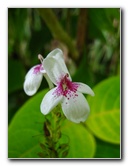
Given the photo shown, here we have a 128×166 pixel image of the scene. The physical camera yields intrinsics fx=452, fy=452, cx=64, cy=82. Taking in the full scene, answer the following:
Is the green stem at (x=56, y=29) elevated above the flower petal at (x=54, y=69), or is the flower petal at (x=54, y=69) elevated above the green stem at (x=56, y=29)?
the green stem at (x=56, y=29)

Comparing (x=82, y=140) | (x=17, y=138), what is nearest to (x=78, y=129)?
(x=82, y=140)

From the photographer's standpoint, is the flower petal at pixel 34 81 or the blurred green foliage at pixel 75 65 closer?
the flower petal at pixel 34 81

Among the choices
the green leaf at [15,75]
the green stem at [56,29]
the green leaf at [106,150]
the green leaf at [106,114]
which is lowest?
the green leaf at [106,150]

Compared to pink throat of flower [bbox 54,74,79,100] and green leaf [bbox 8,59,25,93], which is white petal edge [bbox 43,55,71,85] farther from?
green leaf [bbox 8,59,25,93]

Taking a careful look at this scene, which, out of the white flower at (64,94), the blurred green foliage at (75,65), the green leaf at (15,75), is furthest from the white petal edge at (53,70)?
the green leaf at (15,75)

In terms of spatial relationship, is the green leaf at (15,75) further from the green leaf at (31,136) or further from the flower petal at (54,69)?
the flower petal at (54,69)

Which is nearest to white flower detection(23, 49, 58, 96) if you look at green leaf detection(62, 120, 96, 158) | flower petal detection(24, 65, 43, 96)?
flower petal detection(24, 65, 43, 96)
